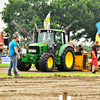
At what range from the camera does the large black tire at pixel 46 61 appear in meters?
17.5

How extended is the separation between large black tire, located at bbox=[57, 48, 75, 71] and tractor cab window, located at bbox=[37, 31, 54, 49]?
0.98 meters

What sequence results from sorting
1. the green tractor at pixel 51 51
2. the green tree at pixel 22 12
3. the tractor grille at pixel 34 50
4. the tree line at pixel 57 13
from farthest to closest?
the tree line at pixel 57 13
the green tree at pixel 22 12
the tractor grille at pixel 34 50
the green tractor at pixel 51 51

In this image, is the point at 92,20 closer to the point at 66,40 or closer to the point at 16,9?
the point at 16,9

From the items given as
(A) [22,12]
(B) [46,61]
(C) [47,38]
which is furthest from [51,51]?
(A) [22,12]

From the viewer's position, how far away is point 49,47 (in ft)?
62.6

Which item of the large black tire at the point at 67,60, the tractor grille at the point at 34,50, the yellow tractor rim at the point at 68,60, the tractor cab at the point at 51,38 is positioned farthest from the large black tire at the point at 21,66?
the yellow tractor rim at the point at 68,60

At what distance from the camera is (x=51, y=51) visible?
18.7m

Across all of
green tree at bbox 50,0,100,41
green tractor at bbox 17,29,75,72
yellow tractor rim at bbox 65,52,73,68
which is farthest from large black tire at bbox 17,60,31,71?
green tree at bbox 50,0,100,41

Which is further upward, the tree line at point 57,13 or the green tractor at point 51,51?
the tree line at point 57,13

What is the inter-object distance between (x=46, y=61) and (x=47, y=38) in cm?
210

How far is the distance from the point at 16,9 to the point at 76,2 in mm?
13391

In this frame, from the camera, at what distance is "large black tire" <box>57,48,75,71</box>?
1888 cm

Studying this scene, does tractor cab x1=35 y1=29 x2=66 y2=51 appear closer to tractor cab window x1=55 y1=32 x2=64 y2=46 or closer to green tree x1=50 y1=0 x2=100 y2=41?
tractor cab window x1=55 y1=32 x2=64 y2=46

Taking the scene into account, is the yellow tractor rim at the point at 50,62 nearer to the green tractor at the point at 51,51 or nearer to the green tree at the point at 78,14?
the green tractor at the point at 51,51
